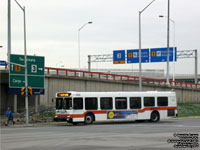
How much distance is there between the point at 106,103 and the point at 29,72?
9215 mm

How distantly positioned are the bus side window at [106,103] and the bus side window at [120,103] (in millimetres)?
519

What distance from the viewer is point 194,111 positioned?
47.7m

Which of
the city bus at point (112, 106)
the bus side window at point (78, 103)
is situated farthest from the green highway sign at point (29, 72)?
the bus side window at point (78, 103)

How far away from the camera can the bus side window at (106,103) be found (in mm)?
31250

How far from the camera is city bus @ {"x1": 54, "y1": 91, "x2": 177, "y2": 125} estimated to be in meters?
30.4

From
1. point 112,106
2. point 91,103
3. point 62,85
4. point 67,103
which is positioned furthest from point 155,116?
point 62,85

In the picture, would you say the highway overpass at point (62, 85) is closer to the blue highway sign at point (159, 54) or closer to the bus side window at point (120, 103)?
the blue highway sign at point (159, 54)

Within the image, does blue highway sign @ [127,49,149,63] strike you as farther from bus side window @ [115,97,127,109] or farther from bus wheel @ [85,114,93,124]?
bus wheel @ [85,114,93,124]

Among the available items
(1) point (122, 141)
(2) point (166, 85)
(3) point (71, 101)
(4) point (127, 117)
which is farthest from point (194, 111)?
(1) point (122, 141)

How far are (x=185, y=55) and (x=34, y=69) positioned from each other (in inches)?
1585

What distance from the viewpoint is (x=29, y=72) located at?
36.7 metres

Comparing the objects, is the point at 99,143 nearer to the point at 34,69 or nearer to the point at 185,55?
the point at 34,69

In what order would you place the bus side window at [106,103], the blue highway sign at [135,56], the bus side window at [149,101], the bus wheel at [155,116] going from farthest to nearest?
the blue highway sign at [135,56], the bus wheel at [155,116], the bus side window at [149,101], the bus side window at [106,103]

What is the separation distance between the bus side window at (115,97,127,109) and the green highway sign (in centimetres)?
881
